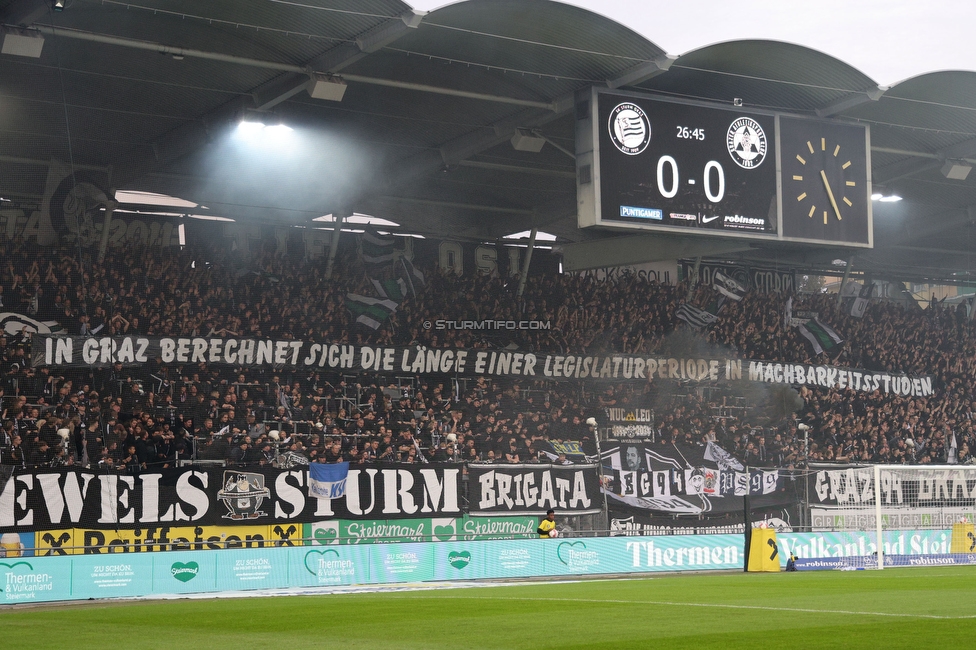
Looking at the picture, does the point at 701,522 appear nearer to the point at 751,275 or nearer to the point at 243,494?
the point at 243,494

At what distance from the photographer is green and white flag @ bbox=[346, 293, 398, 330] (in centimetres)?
3167

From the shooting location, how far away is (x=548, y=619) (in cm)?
Answer: 1256

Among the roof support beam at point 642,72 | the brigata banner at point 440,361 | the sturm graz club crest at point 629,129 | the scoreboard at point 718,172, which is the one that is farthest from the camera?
the brigata banner at point 440,361

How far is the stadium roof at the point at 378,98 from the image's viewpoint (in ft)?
70.2

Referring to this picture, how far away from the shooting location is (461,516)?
25.6 m

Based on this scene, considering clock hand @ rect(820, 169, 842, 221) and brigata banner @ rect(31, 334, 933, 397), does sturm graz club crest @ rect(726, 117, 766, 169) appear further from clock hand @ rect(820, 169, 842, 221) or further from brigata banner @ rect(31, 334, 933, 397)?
brigata banner @ rect(31, 334, 933, 397)

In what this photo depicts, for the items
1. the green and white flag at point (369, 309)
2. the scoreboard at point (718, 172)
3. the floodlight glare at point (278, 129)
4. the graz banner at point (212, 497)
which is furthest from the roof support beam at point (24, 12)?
the green and white flag at point (369, 309)

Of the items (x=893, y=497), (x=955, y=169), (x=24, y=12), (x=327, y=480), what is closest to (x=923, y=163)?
(x=955, y=169)

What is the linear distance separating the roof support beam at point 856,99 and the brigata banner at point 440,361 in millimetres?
10299

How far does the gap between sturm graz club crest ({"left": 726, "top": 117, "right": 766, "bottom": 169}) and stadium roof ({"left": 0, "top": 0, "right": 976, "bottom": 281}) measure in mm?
1204

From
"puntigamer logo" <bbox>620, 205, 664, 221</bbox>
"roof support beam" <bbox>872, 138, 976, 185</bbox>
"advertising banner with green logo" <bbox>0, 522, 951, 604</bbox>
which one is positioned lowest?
"advertising banner with green logo" <bbox>0, 522, 951, 604</bbox>

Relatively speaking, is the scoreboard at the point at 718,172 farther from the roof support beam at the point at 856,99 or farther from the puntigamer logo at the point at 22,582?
the puntigamer logo at the point at 22,582

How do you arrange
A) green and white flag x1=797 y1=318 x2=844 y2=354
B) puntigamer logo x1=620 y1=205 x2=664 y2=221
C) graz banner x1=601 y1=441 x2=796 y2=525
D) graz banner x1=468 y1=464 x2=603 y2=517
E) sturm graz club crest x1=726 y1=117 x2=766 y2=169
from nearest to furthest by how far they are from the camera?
puntigamer logo x1=620 y1=205 x2=664 y2=221 < sturm graz club crest x1=726 y1=117 x2=766 y2=169 < graz banner x1=468 y1=464 x2=603 y2=517 < graz banner x1=601 y1=441 x2=796 y2=525 < green and white flag x1=797 y1=318 x2=844 y2=354

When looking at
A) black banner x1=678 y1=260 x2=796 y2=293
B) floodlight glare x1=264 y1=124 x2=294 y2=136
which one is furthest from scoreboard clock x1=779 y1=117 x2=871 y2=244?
black banner x1=678 y1=260 x2=796 y2=293
